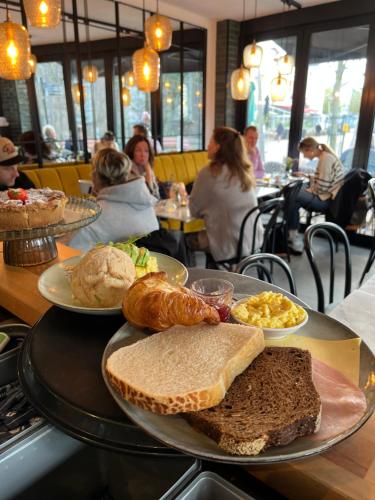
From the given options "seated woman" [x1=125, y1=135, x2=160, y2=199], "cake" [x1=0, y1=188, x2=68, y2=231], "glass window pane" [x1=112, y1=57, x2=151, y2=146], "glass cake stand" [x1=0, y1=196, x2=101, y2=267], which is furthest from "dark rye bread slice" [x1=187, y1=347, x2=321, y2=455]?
"glass window pane" [x1=112, y1=57, x2=151, y2=146]

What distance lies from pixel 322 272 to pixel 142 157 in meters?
2.35

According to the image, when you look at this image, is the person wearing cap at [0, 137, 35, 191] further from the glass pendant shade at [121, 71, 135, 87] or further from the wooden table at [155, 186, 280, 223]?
the glass pendant shade at [121, 71, 135, 87]

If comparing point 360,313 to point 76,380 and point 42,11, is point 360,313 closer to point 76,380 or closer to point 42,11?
point 76,380

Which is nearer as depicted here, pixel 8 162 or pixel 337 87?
pixel 8 162

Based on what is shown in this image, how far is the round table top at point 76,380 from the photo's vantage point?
2.04ft

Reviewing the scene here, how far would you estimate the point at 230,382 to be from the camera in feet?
2.19

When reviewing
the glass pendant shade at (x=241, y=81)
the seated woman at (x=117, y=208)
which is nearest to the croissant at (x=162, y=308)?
the seated woman at (x=117, y=208)

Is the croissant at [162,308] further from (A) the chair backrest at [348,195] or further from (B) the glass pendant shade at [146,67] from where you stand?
(A) the chair backrest at [348,195]

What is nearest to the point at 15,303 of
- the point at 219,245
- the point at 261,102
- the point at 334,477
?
the point at 334,477

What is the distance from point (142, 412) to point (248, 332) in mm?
258

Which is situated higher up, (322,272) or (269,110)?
(269,110)

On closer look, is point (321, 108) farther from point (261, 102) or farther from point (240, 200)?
point (240, 200)

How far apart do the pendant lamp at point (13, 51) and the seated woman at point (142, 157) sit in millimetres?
1605

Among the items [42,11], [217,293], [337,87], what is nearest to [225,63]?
[337,87]
